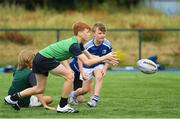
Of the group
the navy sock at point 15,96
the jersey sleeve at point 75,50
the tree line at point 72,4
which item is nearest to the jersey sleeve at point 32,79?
the navy sock at point 15,96

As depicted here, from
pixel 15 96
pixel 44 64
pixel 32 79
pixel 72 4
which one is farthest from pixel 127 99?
pixel 72 4

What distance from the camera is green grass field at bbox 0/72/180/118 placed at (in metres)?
12.7

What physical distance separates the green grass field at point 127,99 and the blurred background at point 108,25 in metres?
5.83

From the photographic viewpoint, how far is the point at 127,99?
50.6 feet

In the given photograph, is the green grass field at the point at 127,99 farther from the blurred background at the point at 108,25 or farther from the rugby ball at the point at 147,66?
the blurred background at the point at 108,25

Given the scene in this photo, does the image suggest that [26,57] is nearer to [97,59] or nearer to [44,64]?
[44,64]

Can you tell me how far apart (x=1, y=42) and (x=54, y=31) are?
7.37 feet

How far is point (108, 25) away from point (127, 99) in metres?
19.6

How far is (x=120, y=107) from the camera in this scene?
45.4 feet

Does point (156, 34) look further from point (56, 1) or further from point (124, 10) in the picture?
point (56, 1)

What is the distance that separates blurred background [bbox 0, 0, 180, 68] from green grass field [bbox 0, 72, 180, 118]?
5.83 metres

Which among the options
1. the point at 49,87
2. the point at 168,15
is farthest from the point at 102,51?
the point at 168,15

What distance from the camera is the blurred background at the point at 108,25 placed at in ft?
94.2

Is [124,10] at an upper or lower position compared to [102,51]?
lower
